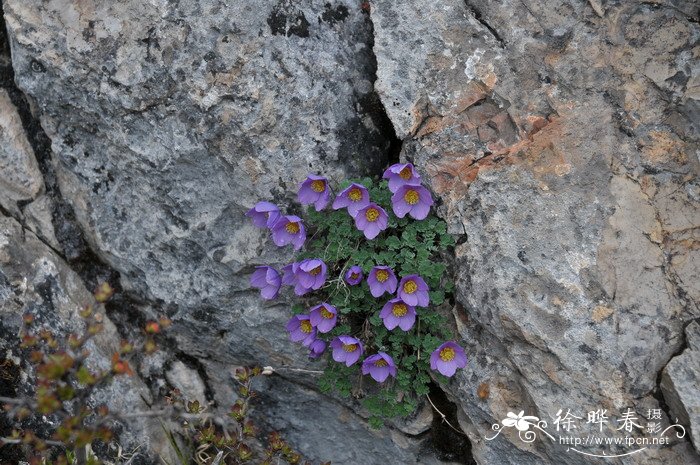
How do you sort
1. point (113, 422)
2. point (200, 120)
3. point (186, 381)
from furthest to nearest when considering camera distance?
point (186, 381) → point (113, 422) → point (200, 120)

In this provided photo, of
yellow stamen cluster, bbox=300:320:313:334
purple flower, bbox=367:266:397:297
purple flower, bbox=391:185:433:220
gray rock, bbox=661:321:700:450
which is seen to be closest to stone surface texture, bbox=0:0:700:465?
gray rock, bbox=661:321:700:450

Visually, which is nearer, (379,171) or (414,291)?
(414,291)

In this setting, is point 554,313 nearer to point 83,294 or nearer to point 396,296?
point 396,296

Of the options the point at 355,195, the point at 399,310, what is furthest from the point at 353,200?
the point at 399,310

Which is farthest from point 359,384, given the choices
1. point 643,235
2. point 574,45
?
point 574,45

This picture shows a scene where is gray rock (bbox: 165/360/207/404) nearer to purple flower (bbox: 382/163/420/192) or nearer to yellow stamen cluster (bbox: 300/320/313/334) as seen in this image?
yellow stamen cluster (bbox: 300/320/313/334)

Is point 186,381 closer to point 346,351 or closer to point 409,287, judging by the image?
point 346,351
